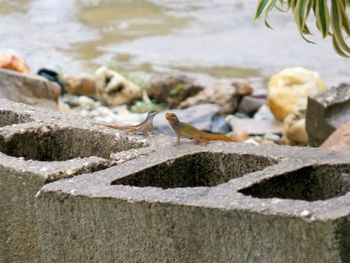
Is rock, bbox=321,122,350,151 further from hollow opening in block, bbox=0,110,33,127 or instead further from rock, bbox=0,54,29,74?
rock, bbox=0,54,29,74

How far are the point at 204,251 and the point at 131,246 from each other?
0.25 meters

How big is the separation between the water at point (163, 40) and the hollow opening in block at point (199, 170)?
213 inches

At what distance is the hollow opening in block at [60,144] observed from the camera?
351cm

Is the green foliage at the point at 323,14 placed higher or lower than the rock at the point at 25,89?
higher

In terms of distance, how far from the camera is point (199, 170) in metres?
3.24

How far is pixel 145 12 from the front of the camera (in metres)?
12.8

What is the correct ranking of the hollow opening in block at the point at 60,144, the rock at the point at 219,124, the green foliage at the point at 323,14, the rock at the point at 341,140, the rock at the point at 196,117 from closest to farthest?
the green foliage at the point at 323,14, the hollow opening in block at the point at 60,144, the rock at the point at 341,140, the rock at the point at 196,117, the rock at the point at 219,124

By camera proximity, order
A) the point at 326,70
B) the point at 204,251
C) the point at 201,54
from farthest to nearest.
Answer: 1. the point at 201,54
2. the point at 326,70
3. the point at 204,251

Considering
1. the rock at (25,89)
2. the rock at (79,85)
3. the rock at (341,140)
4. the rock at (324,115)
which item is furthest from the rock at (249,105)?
the rock at (341,140)

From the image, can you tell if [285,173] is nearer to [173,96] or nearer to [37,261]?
[37,261]

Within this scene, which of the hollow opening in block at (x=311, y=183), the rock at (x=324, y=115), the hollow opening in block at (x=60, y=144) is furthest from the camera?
the rock at (x=324, y=115)

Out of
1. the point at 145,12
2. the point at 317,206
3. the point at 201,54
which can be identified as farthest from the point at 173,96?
the point at 317,206

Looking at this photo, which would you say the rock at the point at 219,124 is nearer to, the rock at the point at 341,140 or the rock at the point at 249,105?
the rock at the point at 249,105

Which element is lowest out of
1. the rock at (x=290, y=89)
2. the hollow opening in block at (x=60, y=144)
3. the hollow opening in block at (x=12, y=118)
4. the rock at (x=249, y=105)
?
the rock at (x=249, y=105)
